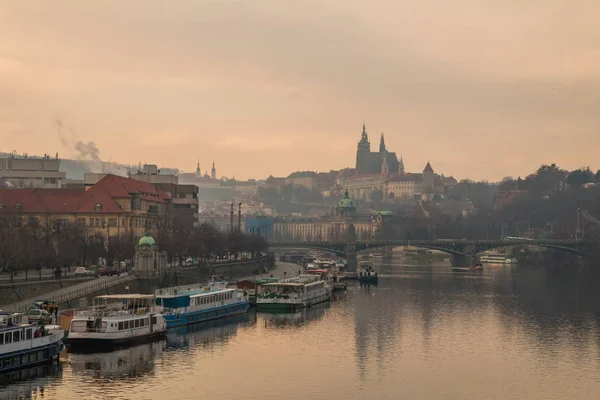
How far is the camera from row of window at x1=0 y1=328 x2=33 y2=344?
56281 millimetres

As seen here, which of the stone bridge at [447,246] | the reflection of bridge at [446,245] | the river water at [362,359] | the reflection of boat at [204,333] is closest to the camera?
the river water at [362,359]

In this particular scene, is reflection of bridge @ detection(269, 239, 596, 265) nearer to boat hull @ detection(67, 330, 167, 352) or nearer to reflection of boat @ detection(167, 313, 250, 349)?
reflection of boat @ detection(167, 313, 250, 349)

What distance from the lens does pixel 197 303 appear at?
82125 millimetres

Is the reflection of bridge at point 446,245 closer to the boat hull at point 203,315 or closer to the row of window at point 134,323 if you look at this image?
the boat hull at point 203,315

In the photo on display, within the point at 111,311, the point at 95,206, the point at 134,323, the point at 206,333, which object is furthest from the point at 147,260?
the point at 95,206

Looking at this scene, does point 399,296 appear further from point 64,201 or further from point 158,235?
point 64,201

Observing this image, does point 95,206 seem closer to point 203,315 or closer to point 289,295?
point 289,295

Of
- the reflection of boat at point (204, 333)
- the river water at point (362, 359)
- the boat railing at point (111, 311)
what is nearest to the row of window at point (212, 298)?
the reflection of boat at point (204, 333)

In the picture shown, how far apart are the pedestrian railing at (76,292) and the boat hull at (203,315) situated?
6821 mm

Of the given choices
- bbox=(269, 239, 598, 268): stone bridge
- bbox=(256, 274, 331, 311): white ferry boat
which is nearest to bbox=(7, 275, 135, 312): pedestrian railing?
bbox=(256, 274, 331, 311): white ferry boat

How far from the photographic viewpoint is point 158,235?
118938mm

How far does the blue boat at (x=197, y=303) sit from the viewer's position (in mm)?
78938

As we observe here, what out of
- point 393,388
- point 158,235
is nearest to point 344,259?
point 158,235

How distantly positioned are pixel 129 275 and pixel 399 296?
111 ft
